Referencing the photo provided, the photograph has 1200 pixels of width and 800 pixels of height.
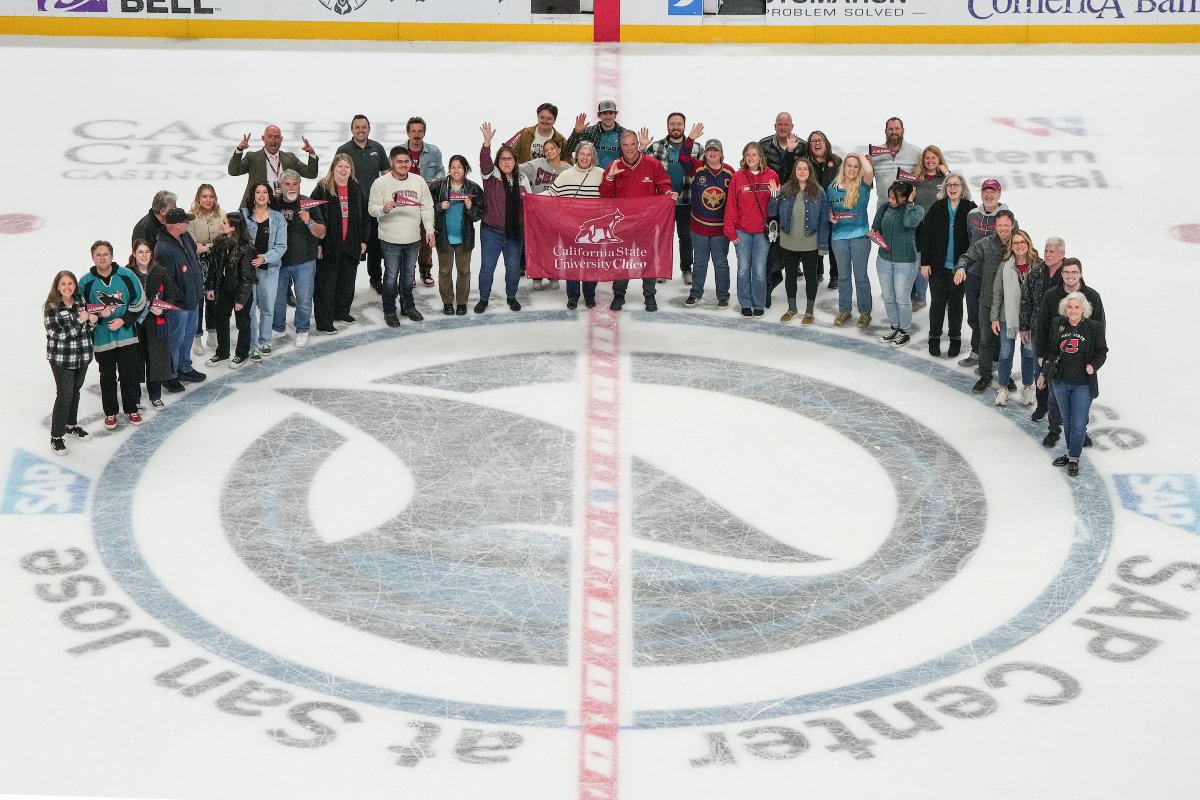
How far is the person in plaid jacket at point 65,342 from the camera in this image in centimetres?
1238

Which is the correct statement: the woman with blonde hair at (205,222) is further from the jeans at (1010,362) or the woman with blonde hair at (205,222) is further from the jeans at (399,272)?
the jeans at (1010,362)

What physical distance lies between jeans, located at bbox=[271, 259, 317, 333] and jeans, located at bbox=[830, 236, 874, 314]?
14.1ft

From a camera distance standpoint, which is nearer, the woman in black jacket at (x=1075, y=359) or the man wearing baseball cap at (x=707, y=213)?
the woman in black jacket at (x=1075, y=359)

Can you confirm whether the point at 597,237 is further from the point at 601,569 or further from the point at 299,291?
the point at 601,569

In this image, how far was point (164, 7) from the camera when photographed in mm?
21406

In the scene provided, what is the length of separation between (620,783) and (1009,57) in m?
14.0

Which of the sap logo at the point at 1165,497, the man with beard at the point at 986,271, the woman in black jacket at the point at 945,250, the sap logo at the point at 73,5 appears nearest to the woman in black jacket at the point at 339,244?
the woman in black jacket at the point at 945,250

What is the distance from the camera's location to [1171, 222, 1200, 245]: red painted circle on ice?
1703 cm

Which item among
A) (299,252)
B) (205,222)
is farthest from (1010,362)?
(205,222)

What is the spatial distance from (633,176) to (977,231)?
2974 mm

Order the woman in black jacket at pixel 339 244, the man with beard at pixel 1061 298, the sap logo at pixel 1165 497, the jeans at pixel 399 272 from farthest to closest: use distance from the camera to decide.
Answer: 1. the jeans at pixel 399 272
2. the woman in black jacket at pixel 339 244
3. the man with beard at pixel 1061 298
4. the sap logo at pixel 1165 497

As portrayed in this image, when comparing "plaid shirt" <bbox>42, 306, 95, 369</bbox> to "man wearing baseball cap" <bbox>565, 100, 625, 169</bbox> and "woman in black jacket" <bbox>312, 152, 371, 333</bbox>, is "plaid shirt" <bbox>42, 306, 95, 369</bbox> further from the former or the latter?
"man wearing baseball cap" <bbox>565, 100, 625, 169</bbox>

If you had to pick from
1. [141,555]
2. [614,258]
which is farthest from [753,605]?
[614,258]

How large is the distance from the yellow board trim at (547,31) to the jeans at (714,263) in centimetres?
651
